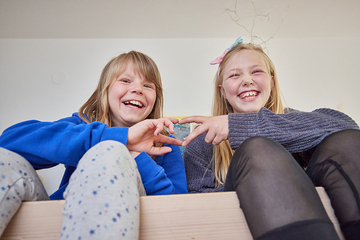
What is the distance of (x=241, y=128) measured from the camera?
65 cm

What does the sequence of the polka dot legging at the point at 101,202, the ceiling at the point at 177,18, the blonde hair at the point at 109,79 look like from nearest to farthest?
1. the polka dot legging at the point at 101,202
2. the blonde hair at the point at 109,79
3. the ceiling at the point at 177,18

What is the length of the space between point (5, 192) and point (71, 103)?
A: 1755 millimetres

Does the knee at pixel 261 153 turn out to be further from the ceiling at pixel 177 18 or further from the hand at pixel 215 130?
the ceiling at pixel 177 18

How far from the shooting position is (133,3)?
175 cm

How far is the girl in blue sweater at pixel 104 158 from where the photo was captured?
354mm

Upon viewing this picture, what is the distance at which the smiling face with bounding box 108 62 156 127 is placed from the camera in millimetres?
916

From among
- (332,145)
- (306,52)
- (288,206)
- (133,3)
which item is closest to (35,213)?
(288,206)

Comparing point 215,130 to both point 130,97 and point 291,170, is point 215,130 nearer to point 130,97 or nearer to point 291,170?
point 291,170

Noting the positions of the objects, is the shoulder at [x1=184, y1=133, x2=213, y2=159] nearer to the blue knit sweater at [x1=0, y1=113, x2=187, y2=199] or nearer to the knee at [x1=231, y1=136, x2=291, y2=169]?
the blue knit sweater at [x1=0, y1=113, x2=187, y2=199]

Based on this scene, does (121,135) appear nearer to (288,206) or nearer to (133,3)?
(288,206)

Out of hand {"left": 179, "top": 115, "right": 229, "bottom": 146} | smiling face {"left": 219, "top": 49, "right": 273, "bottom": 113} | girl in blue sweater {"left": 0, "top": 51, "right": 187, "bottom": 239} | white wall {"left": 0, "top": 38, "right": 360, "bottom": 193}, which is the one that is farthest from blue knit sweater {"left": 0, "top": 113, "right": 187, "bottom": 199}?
white wall {"left": 0, "top": 38, "right": 360, "bottom": 193}

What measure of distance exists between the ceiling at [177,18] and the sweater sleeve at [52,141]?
4.60 feet

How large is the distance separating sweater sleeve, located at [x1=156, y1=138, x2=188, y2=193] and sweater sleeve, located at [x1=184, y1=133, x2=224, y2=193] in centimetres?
9

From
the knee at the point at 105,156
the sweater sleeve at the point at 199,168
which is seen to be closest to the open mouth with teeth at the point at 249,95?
the sweater sleeve at the point at 199,168
